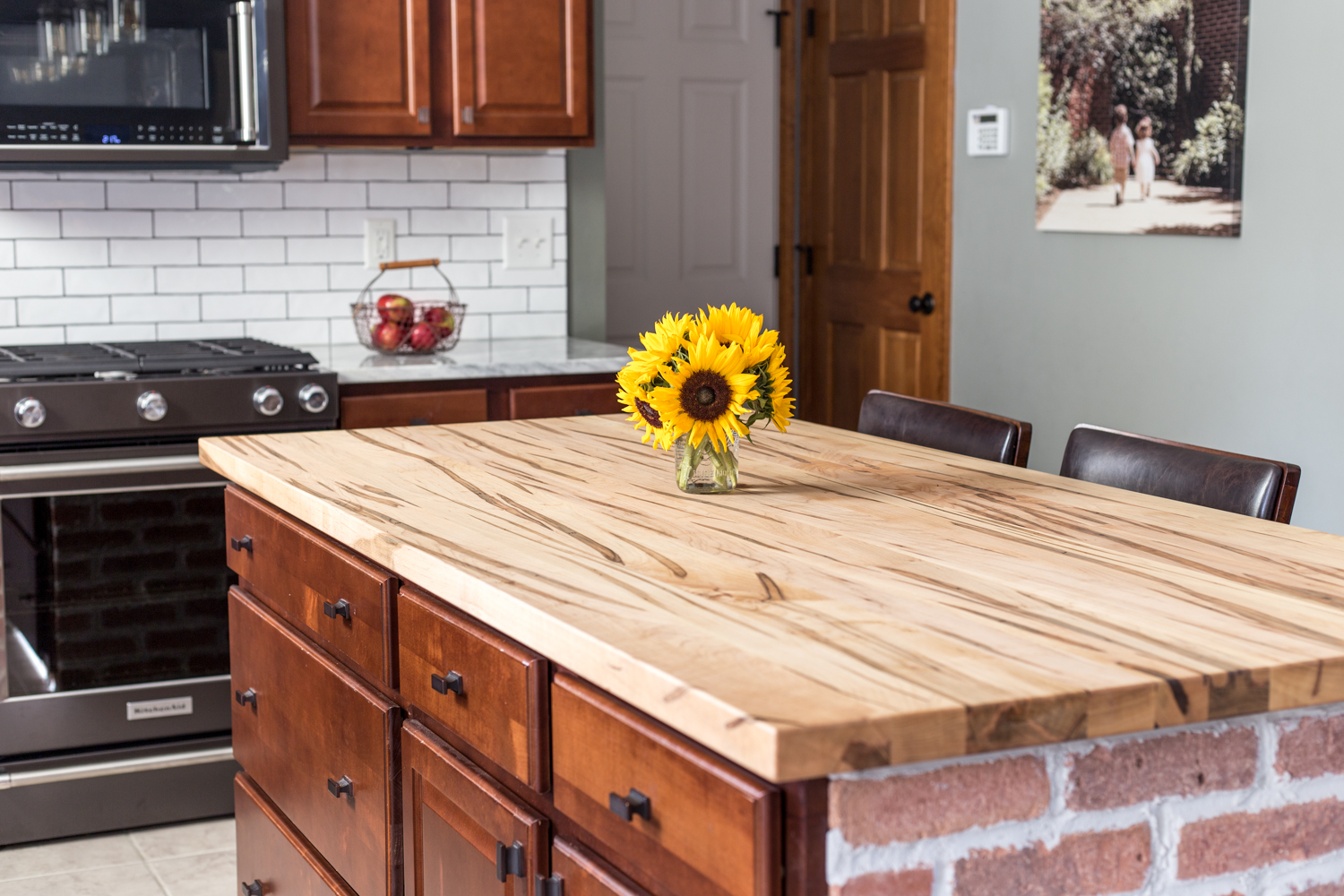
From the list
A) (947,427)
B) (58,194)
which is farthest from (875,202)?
(947,427)

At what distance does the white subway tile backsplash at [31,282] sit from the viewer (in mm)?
3635

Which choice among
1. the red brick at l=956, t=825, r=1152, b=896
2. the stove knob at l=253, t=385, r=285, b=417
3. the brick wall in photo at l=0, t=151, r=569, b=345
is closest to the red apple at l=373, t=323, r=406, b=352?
the brick wall in photo at l=0, t=151, r=569, b=345

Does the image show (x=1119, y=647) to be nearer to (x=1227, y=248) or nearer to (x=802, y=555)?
(x=802, y=555)

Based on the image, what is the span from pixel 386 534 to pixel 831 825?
753 mm

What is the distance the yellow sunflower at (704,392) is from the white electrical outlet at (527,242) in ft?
8.07

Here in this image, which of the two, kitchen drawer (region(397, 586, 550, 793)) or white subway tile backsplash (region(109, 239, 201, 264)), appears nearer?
kitchen drawer (region(397, 586, 550, 793))

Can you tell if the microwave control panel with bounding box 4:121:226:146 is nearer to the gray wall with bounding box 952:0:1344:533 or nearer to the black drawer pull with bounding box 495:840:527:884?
the gray wall with bounding box 952:0:1344:533

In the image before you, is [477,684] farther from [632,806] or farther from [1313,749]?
[1313,749]

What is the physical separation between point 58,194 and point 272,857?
213cm

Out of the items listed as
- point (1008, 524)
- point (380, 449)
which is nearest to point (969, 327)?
point (380, 449)

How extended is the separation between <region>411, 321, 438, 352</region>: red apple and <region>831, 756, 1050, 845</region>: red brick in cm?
285

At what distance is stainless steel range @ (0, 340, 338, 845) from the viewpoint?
304cm

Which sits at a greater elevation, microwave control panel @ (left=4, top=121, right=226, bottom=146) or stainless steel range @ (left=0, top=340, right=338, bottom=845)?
microwave control panel @ (left=4, top=121, right=226, bottom=146)

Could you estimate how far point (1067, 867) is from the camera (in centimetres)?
111
